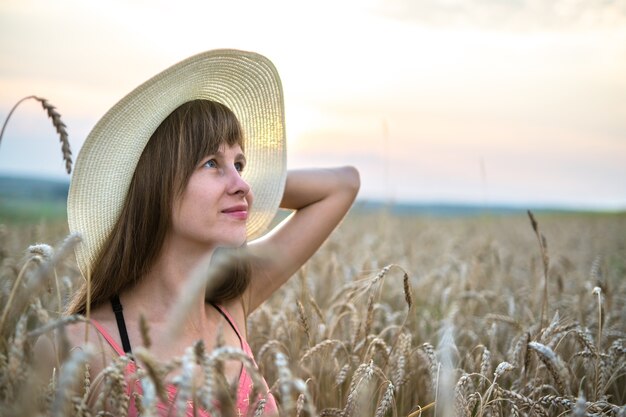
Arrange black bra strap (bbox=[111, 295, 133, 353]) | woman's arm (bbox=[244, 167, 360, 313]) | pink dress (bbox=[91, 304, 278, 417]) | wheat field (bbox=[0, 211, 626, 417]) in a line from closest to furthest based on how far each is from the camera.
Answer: wheat field (bbox=[0, 211, 626, 417]) → pink dress (bbox=[91, 304, 278, 417]) → black bra strap (bbox=[111, 295, 133, 353]) → woman's arm (bbox=[244, 167, 360, 313])

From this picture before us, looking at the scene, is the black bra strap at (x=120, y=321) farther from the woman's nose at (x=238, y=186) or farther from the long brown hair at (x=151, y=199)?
the woman's nose at (x=238, y=186)

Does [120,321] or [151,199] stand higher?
[151,199]

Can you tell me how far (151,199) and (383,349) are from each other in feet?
3.44

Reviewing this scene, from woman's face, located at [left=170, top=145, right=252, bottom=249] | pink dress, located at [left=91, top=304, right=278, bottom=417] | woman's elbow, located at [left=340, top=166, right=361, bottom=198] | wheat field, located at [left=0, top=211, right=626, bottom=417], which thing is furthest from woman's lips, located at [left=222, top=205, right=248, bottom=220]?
woman's elbow, located at [left=340, top=166, right=361, bottom=198]

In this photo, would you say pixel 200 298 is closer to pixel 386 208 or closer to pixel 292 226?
pixel 292 226

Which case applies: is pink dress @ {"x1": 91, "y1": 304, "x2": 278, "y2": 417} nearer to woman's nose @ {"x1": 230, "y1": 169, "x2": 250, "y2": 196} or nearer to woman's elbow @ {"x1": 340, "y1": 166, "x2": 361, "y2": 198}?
woman's nose @ {"x1": 230, "y1": 169, "x2": 250, "y2": 196}

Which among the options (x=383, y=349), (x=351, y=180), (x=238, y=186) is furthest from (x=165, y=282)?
(x=351, y=180)

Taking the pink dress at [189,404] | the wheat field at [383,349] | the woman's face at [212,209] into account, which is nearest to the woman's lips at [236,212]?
the woman's face at [212,209]

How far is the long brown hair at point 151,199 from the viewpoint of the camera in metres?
2.25

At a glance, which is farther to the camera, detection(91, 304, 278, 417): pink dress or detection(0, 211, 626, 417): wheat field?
detection(91, 304, 278, 417): pink dress

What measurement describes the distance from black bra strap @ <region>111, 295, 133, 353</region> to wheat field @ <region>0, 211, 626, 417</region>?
16cm

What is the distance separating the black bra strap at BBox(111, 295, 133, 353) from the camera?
82.1 inches

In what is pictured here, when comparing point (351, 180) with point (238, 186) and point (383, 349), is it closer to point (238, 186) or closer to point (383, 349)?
point (238, 186)

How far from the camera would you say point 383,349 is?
2.16 m
